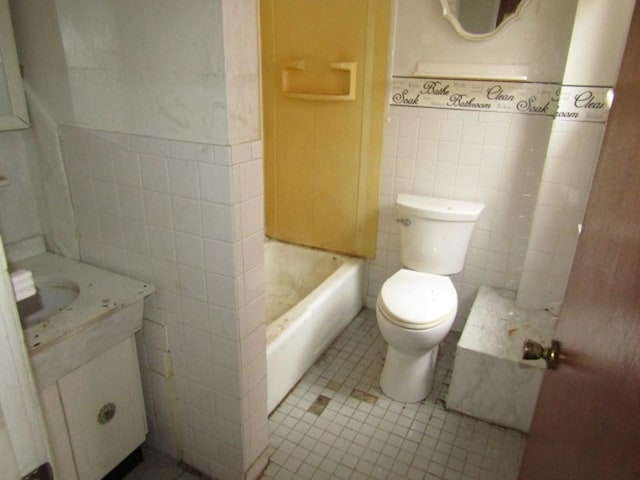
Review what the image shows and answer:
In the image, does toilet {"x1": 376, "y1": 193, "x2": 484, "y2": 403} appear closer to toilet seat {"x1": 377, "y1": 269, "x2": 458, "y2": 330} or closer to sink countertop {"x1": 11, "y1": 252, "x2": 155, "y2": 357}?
toilet seat {"x1": 377, "y1": 269, "x2": 458, "y2": 330}

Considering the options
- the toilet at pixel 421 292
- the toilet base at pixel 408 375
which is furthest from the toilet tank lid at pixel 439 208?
the toilet base at pixel 408 375

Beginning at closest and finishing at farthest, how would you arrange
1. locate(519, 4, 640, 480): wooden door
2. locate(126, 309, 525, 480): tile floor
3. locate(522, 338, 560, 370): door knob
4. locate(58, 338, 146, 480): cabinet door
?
locate(519, 4, 640, 480): wooden door < locate(522, 338, 560, 370): door knob < locate(58, 338, 146, 480): cabinet door < locate(126, 309, 525, 480): tile floor

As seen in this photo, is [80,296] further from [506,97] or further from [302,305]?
[506,97]

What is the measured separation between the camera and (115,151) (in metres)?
1.40

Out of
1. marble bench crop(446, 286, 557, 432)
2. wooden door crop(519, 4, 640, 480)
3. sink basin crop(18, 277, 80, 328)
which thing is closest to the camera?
wooden door crop(519, 4, 640, 480)

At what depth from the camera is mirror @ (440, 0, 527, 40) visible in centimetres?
200

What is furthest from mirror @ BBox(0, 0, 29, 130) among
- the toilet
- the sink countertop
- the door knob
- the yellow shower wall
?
the door knob

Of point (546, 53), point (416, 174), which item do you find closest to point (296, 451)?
point (416, 174)

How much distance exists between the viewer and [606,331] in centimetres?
69

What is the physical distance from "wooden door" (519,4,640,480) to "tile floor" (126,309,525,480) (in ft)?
2.72

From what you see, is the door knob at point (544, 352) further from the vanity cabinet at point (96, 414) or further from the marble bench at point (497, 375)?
the vanity cabinet at point (96, 414)

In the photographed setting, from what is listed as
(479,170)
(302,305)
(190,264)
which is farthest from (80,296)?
(479,170)

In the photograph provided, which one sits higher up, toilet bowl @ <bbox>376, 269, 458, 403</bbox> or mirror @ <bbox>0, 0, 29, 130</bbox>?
mirror @ <bbox>0, 0, 29, 130</bbox>

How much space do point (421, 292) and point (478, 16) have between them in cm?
128
